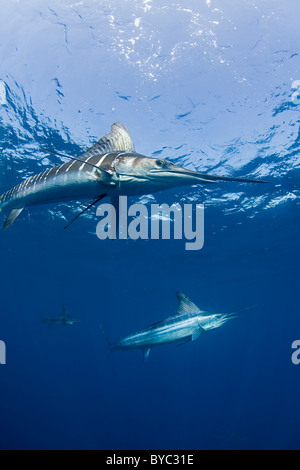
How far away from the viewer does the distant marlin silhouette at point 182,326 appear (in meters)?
8.06

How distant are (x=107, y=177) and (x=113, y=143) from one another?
0.84m

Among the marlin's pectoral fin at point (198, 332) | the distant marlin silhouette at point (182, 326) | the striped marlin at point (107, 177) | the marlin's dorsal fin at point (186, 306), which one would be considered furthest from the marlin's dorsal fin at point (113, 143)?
the marlin's pectoral fin at point (198, 332)

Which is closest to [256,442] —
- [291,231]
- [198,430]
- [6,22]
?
[198,430]

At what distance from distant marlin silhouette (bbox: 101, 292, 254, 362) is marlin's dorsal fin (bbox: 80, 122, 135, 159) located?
514 cm

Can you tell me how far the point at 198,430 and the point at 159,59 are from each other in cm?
3115

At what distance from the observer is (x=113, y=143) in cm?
404

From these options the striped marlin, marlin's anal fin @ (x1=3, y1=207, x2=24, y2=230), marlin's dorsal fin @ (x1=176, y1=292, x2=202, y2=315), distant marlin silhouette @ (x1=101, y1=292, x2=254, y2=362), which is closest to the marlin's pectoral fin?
distant marlin silhouette @ (x1=101, y1=292, x2=254, y2=362)

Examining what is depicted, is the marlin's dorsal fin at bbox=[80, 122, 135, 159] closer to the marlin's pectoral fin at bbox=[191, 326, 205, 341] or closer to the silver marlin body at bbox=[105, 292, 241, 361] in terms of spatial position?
the silver marlin body at bbox=[105, 292, 241, 361]

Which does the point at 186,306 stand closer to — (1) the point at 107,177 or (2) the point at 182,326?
(2) the point at 182,326

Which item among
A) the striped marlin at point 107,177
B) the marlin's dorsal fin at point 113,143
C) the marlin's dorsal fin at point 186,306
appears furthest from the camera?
the marlin's dorsal fin at point 186,306

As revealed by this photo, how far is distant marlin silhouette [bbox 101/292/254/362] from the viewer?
8.06 metres

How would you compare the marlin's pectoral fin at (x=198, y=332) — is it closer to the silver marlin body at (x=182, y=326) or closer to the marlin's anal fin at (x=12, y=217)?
the silver marlin body at (x=182, y=326)

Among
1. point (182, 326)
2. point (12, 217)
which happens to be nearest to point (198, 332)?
point (182, 326)

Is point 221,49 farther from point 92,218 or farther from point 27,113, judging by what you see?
point 92,218
